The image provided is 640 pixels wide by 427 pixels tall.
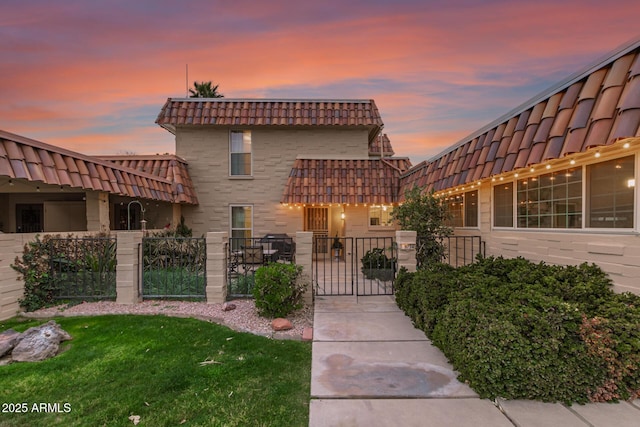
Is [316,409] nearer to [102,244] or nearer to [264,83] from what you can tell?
[102,244]

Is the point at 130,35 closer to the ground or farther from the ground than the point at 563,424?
farther from the ground

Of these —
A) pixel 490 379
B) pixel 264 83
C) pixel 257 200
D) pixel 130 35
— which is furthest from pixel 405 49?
pixel 490 379

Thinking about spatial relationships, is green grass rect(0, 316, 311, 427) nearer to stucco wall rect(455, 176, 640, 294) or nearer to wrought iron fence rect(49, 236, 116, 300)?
wrought iron fence rect(49, 236, 116, 300)

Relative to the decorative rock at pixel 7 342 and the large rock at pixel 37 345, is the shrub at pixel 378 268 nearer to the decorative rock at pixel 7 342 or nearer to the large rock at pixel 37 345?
the large rock at pixel 37 345

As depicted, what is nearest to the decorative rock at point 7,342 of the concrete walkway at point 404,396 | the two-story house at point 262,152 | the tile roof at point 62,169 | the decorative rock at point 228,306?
the tile roof at point 62,169

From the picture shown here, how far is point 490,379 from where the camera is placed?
3.05 metres

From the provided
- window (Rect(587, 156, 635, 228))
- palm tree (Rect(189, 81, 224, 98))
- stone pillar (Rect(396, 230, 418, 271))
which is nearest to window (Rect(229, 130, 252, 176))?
stone pillar (Rect(396, 230, 418, 271))

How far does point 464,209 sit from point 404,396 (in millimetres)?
6720

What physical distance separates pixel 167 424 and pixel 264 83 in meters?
14.6

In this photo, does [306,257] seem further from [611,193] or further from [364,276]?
[611,193]

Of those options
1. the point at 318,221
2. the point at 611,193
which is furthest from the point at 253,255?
the point at 611,193

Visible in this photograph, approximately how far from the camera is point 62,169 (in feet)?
21.9

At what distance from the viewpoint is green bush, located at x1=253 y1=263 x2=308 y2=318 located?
5.59m

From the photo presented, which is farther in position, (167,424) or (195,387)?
(195,387)
